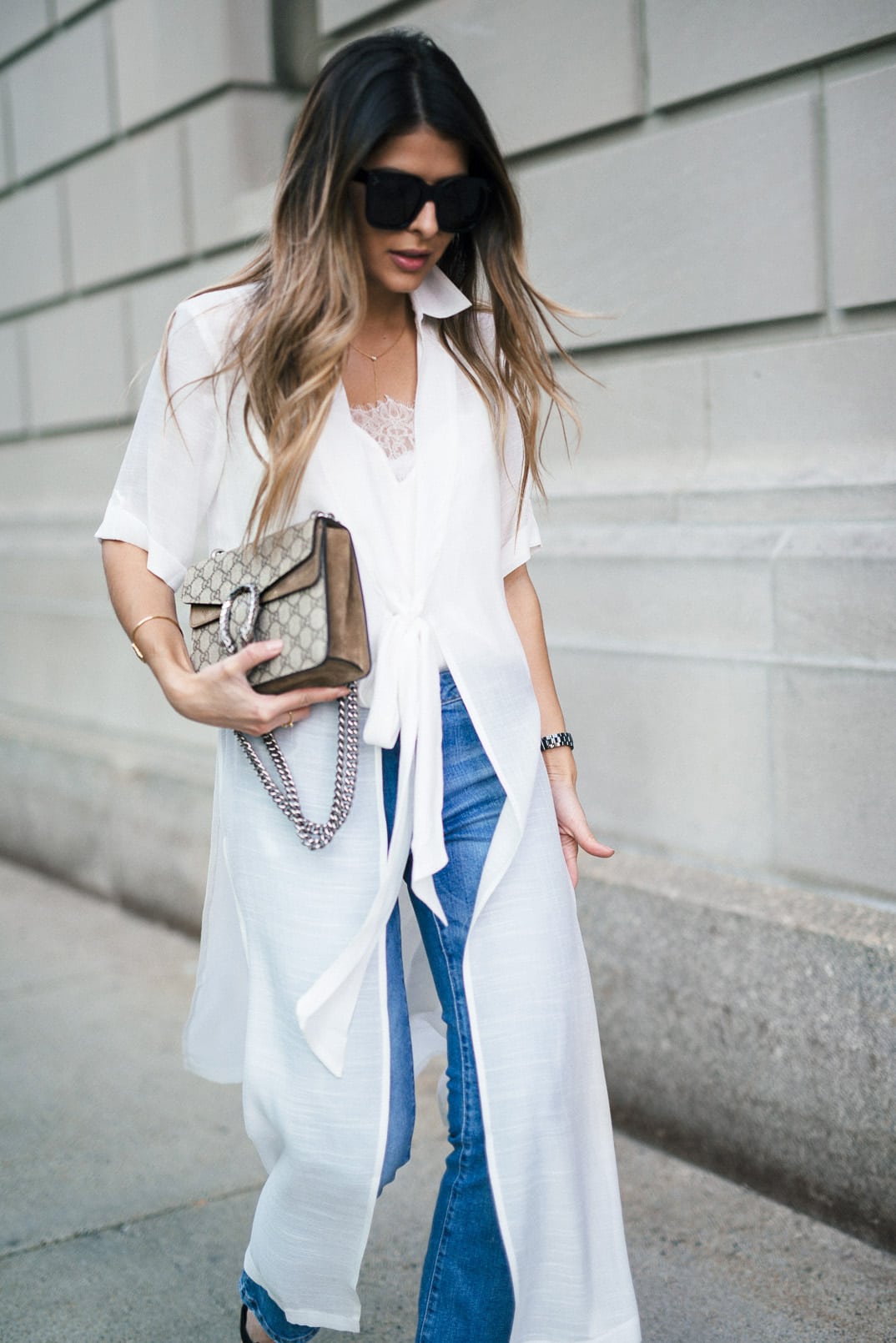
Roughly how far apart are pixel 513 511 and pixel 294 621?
58 centimetres

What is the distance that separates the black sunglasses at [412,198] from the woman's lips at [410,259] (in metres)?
0.05

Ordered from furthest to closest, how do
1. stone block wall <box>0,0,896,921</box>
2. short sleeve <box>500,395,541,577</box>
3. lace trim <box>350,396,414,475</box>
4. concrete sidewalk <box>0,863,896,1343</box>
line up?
stone block wall <box>0,0,896,921</box> < concrete sidewalk <box>0,863,896,1343</box> < short sleeve <box>500,395,541,577</box> < lace trim <box>350,396,414,475</box>

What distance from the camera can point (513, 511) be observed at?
2387 millimetres

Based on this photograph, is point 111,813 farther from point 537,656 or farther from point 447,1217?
point 447,1217

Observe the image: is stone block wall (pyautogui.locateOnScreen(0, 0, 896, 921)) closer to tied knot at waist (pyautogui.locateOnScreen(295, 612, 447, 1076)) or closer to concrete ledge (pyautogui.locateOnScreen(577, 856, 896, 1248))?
concrete ledge (pyautogui.locateOnScreen(577, 856, 896, 1248))

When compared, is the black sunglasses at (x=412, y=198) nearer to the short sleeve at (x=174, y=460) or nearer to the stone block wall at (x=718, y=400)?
the short sleeve at (x=174, y=460)

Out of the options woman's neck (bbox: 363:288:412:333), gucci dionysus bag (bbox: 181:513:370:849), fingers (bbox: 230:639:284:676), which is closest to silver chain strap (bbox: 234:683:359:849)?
gucci dionysus bag (bbox: 181:513:370:849)

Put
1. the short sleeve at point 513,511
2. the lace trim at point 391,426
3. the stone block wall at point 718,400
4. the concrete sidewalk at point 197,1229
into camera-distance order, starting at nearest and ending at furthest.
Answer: the lace trim at point 391,426 → the short sleeve at point 513,511 → the concrete sidewalk at point 197,1229 → the stone block wall at point 718,400

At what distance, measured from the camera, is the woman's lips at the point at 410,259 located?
2.08 m

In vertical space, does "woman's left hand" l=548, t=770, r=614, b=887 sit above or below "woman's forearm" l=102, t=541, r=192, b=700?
below

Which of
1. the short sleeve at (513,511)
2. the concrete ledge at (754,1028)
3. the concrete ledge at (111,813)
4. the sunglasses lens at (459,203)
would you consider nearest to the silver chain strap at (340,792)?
the short sleeve at (513,511)

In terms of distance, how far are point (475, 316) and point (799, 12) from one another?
1504 millimetres

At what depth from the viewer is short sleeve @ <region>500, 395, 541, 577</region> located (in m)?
2.34

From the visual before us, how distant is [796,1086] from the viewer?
3.12 metres
